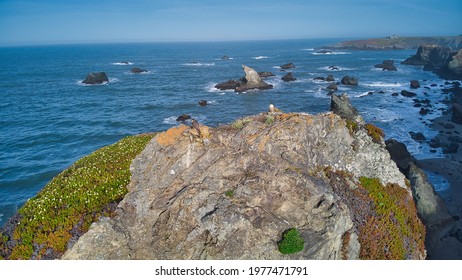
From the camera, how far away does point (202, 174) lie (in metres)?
12.4

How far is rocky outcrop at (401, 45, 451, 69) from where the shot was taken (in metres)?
110

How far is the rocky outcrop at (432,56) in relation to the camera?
11006 centimetres

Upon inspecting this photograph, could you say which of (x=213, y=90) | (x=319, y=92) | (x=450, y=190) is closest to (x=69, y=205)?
(x=450, y=190)

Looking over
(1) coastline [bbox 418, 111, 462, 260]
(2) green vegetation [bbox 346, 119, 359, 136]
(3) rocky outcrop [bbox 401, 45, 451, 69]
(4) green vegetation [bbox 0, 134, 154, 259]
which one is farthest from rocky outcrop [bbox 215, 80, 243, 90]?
(3) rocky outcrop [bbox 401, 45, 451, 69]

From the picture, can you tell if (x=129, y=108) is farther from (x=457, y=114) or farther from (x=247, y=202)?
(x=457, y=114)

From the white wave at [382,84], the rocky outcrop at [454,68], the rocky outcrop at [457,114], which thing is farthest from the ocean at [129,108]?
the rocky outcrop at [454,68]

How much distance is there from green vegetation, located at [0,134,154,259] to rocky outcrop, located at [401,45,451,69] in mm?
117845

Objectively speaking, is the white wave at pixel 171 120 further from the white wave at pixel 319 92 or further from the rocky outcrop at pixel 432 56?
the rocky outcrop at pixel 432 56

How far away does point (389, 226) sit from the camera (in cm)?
1320

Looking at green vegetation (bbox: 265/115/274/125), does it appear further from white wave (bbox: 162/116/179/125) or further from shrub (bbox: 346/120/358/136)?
white wave (bbox: 162/116/179/125)

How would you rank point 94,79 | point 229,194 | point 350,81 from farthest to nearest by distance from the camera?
point 94,79 < point 350,81 < point 229,194

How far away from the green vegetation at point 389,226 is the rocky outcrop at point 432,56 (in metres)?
110

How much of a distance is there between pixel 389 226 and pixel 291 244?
515cm

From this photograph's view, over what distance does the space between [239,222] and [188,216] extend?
1.95 metres
